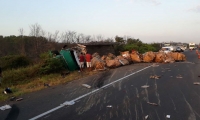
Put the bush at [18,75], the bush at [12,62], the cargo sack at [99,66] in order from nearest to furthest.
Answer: the bush at [18,75] < the bush at [12,62] < the cargo sack at [99,66]

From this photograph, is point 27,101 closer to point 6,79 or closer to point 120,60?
point 6,79

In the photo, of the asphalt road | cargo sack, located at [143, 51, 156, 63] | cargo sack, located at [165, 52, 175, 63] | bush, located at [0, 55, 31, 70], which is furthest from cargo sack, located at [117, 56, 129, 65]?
the asphalt road

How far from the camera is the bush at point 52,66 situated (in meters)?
13.4

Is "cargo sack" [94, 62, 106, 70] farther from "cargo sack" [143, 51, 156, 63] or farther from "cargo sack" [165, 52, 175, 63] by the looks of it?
"cargo sack" [165, 52, 175, 63]

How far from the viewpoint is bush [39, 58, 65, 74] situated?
1341 cm

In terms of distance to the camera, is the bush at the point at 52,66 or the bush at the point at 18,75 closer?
the bush at the point at 18,75

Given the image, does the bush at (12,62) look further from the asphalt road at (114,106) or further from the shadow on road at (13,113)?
the shadow on road at (13,113)

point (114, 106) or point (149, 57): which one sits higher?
point (149, 57)

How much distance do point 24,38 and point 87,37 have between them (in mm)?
18513

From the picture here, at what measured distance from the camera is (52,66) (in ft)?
45.5

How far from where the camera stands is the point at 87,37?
4506cm

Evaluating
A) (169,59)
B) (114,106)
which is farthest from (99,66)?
(114,106)

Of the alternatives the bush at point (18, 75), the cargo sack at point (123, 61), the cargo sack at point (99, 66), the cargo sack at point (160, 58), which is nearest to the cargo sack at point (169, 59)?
the cargo sack at point (160, 58)

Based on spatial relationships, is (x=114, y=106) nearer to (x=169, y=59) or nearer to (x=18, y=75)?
(x=18, y=75)
